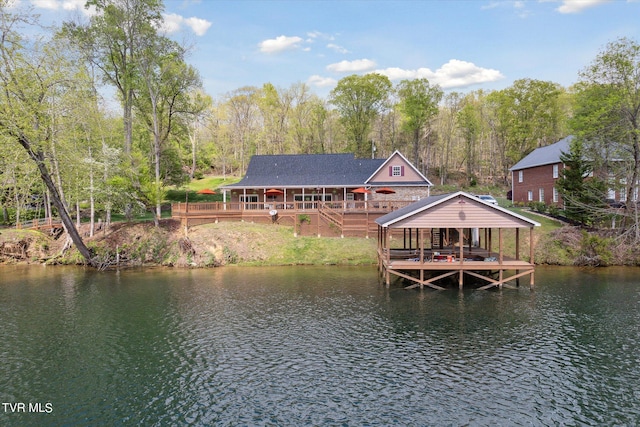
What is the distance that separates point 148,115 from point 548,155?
140 ft

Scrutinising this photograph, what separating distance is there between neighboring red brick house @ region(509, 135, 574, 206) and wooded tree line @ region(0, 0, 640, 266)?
381cm

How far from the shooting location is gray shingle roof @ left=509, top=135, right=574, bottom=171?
41.5 meters

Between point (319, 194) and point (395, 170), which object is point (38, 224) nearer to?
point (319, 194)

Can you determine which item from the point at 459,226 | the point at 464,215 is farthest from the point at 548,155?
the point at 459,226

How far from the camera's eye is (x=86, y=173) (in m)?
33.1

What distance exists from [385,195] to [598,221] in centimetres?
1885

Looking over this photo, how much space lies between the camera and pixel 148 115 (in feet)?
141

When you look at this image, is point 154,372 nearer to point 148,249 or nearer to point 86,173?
point 148,249

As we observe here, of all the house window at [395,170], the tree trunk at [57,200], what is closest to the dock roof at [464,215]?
the house window at [395,170]

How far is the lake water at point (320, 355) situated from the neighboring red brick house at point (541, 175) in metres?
20.0

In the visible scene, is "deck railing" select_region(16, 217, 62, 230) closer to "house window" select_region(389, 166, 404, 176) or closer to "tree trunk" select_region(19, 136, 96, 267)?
"tree trunk" select_region(19, 136, 96, 267)

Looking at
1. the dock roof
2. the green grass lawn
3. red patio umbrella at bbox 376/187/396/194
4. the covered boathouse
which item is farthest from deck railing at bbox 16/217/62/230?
the dock roof

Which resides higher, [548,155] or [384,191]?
[548,155]

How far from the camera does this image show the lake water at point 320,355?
1086 cm
